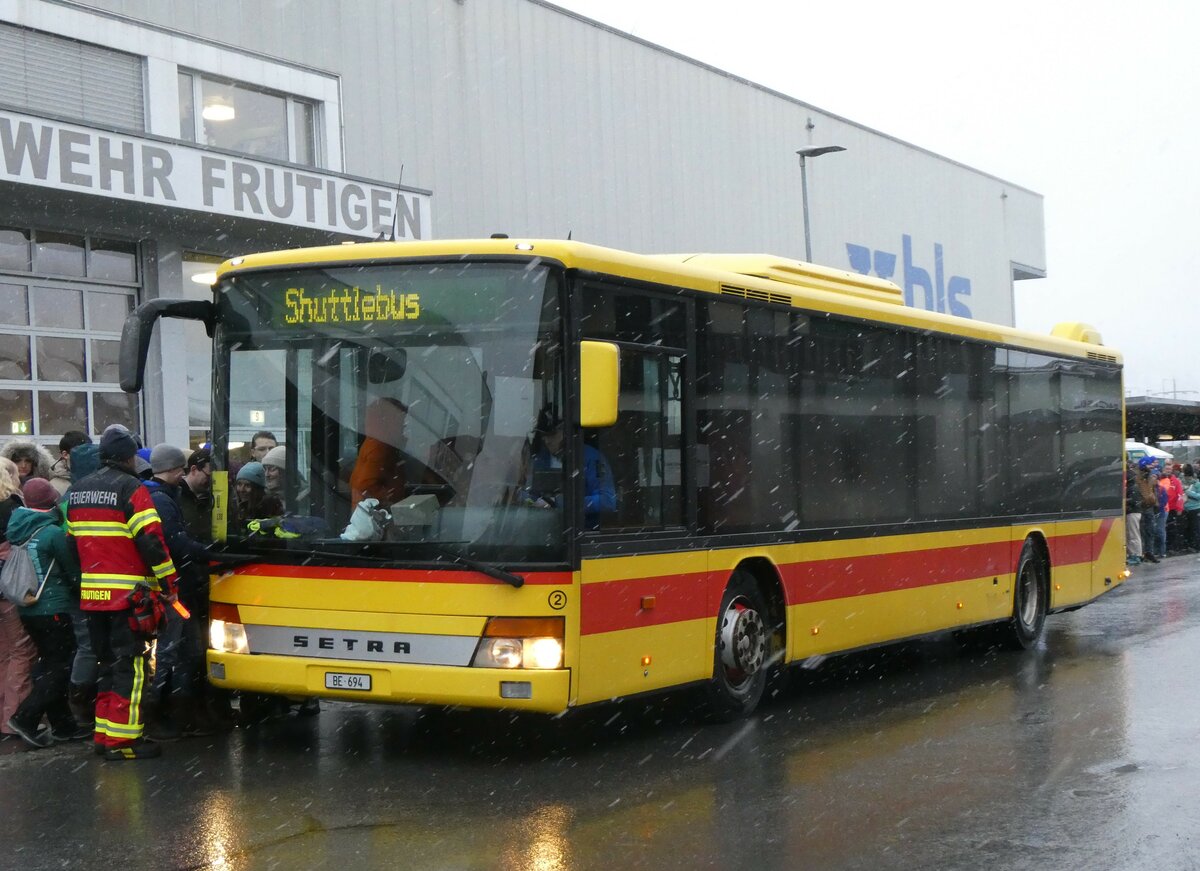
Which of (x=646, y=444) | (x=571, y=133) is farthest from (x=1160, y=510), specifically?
(x=646, y=444)

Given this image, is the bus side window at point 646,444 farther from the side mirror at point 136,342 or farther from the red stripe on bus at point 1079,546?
the red stripe on bus at point 1079,546

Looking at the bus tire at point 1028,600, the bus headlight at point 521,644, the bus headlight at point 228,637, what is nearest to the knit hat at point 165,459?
the bus headlight at point 228,637

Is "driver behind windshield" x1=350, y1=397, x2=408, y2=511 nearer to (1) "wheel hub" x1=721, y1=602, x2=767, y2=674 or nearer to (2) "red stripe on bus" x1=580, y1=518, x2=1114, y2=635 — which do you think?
(2) "red stripe on bus" x1=580, y1=518, x2=1114, y2=635

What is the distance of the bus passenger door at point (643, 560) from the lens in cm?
845

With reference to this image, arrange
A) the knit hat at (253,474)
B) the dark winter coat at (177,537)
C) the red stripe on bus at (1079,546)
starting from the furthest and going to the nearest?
the red stripe on bus at (1079,546) → the dark winter coat at (177,537) → the knit hat at (253,474)

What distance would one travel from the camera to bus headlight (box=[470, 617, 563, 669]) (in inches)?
321

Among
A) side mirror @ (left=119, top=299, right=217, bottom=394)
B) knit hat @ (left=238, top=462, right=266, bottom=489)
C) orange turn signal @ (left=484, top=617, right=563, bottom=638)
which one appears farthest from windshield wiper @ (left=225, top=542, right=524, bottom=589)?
side mirror @ (left=119, top=299, right=217, bottom=394)

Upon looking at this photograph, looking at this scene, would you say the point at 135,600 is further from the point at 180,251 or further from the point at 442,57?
the point at 442,57

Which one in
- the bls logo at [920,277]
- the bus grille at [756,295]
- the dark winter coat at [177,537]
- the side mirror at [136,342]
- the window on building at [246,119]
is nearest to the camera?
the side mirror at [136,342]

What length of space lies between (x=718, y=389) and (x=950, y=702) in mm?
3089

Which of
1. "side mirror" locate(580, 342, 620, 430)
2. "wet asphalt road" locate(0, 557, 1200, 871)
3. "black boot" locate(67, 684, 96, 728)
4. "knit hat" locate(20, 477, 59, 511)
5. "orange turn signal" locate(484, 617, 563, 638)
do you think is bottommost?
"wet asphalt road" locate(0, 557, 1200, 871)

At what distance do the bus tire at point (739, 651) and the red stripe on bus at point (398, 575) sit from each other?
5.80 feet

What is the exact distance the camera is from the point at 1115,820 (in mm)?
6949

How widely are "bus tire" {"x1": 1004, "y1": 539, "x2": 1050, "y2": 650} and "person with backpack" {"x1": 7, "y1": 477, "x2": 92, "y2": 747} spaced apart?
835cm
